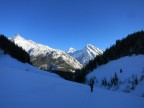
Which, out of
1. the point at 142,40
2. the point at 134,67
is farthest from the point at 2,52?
the point at 142,40

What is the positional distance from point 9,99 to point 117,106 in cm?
945

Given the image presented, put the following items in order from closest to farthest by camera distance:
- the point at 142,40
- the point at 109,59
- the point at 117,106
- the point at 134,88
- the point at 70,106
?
the point at 70,106
the point at 117,106
the point at 134,88
the point at 142,40
the point at 109,59

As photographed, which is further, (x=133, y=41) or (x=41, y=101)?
(x=133, y=41)

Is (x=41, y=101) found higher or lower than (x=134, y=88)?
lower

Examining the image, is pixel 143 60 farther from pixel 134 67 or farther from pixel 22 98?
pixel 22 98

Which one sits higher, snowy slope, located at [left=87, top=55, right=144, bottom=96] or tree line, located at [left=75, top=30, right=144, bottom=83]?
tree line, located at [left=75, top=30, right=144, bottom=83]

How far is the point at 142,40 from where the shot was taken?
93.8 meters

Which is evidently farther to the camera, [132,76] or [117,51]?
[117,51]

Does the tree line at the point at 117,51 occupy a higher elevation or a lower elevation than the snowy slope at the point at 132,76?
higher

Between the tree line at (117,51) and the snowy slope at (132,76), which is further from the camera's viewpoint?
the tree line at (117,51)

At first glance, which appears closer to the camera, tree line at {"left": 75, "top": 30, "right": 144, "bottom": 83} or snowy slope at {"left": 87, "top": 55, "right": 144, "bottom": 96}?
snowy slope at {"left": 87, "top": 55, "right": 144, "bottom": 96}

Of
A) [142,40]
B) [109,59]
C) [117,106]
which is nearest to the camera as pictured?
[117,106]

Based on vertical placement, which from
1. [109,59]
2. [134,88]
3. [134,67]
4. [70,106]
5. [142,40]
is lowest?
[70,106]

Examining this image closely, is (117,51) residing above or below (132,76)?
above
